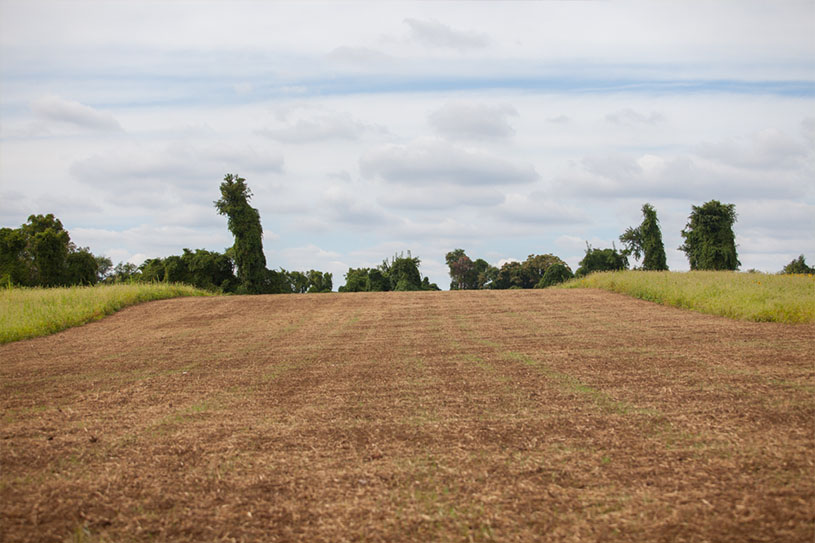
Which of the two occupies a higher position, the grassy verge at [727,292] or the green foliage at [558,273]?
the green foliage at [558,273]

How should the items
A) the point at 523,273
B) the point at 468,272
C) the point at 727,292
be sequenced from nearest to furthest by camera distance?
the point at 727,292
the point at 523,273
the point at 468,272

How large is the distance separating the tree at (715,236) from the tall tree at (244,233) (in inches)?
972

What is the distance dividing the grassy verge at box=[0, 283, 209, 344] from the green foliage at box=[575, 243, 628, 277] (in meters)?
29.2

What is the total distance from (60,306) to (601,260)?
3527 centimetres

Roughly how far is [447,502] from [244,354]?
7.81 meters

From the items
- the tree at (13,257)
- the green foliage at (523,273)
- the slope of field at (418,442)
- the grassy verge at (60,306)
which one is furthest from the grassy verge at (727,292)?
the green foliage at (523,273)

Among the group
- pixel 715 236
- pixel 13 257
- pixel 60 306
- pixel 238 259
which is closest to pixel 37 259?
pixel 13 257

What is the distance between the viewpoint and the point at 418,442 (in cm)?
546

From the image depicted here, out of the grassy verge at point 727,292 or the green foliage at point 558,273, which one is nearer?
the grassy verge at point 727,292

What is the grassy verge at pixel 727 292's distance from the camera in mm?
14711

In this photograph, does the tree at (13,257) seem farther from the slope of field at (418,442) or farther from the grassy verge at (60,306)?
the slope of field at (418,442)

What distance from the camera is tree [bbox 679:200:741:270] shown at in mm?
34469

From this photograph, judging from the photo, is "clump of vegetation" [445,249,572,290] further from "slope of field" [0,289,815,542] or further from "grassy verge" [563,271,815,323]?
"slope of field" [0,289,815,542]

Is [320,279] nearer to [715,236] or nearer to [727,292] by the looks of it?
[715,236]
